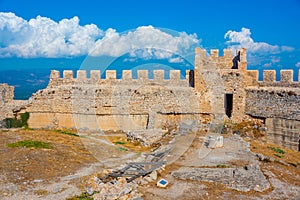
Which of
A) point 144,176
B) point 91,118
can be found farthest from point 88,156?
point 91,118

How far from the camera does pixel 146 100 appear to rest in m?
18.9

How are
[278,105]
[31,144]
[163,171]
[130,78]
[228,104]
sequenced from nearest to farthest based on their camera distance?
[163,171] → [31,144] → [278,105] → [130,78] → [228,104]

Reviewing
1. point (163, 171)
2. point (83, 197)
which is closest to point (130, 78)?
point (163, 171)

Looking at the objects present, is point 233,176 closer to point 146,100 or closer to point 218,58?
point 146,100

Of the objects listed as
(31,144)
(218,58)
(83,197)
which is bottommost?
(83,197)

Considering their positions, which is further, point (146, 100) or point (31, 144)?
point (146, 100)

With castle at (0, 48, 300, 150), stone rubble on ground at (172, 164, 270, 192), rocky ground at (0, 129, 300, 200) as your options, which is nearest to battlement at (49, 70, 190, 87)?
castle at (0, 48, 300, 150)

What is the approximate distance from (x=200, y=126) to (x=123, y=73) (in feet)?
16.8

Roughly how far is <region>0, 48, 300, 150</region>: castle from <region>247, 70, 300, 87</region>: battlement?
2.0 inches

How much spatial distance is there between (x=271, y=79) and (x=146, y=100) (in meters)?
6.95

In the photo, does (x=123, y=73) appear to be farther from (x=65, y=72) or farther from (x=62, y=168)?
(x=62, y=168)

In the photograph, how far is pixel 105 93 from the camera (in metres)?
18.8

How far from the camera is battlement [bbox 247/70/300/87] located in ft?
58.9

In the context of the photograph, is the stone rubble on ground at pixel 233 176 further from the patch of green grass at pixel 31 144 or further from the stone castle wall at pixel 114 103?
the stone castle wall at pixel 114 103
